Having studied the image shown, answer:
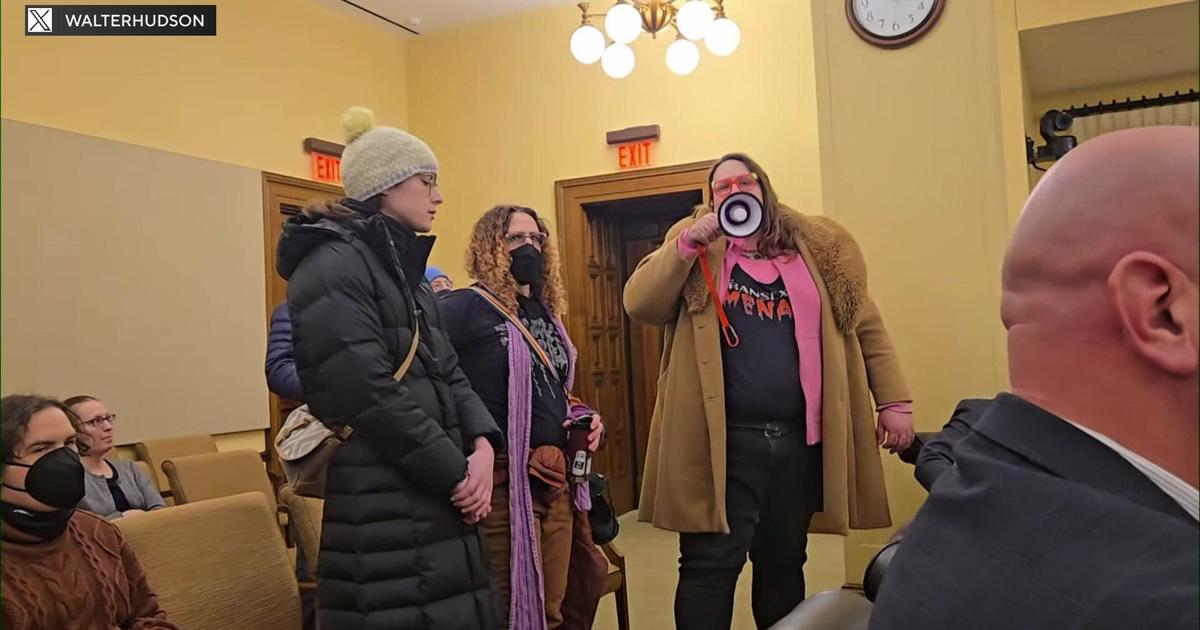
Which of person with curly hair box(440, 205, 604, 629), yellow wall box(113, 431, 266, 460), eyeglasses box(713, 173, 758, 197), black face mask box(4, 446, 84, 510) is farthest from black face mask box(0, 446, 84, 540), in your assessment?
yellow wall box(113, 431, 266, 460)

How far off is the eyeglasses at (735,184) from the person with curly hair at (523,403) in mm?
588

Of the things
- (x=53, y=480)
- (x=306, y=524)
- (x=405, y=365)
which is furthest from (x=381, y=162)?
(x=306, y=524)

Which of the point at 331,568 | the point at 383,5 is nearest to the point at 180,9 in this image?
the point at 331,568

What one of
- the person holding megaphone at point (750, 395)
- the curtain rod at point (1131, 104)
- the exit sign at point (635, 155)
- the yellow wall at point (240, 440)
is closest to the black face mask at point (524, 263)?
the person holding megaphone at point (750, 395)

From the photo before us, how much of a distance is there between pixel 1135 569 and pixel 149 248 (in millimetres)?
4141

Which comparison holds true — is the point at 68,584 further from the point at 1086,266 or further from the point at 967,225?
the point at 967,225

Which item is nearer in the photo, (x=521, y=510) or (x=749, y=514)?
(x=749, y=514)

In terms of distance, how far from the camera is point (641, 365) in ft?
19.1

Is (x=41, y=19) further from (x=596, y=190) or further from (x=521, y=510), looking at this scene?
(x=596, y=190)

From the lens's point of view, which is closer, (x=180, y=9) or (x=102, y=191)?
(x=180, y=9)

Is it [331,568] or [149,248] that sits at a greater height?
Result: [149,248]

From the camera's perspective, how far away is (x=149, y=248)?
3941mm

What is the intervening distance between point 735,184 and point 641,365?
399 centimetres

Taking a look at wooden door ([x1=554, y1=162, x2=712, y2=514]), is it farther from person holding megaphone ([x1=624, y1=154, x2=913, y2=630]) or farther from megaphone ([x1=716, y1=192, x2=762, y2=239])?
megaphone ([x1=716, y1=192, x2=762, y2=239])
